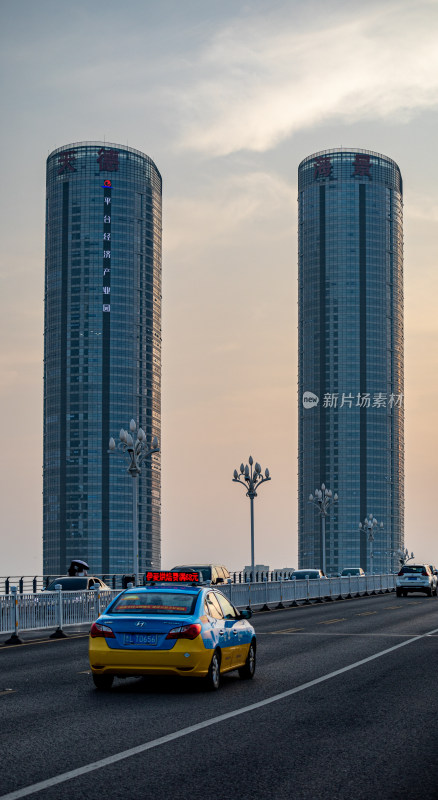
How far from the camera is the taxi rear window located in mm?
14500

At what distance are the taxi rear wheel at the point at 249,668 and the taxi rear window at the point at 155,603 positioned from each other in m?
1.93

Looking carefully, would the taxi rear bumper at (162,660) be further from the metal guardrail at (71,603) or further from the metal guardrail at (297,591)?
the metal guardrail at (297,591)

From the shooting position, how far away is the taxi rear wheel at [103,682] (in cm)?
1462

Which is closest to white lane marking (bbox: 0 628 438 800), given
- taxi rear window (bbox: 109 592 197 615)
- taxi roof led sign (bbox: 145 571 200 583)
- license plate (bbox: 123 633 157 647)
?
license plate (bbox: 123 633 157 647)

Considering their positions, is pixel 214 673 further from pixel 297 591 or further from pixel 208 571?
pixel 297 591

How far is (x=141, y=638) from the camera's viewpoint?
13969 millimetres

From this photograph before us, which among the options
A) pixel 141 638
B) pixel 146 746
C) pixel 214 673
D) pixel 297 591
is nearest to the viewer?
pixel 146 746

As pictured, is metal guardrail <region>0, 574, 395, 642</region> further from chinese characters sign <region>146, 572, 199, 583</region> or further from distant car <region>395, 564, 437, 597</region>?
distant car <region>395, 564, 437, 597</region>

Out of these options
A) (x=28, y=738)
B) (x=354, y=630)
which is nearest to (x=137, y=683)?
(x=28, y=738)

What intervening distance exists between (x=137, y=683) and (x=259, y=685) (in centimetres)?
177

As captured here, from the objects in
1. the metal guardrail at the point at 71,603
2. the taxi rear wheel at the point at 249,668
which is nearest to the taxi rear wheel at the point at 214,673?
the taxi rear wheel at the point at 249,668

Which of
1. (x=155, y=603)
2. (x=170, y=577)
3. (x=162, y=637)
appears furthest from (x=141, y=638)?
(x=170, y=577)

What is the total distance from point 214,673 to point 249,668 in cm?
186

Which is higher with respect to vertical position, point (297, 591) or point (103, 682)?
point (103, 682)
